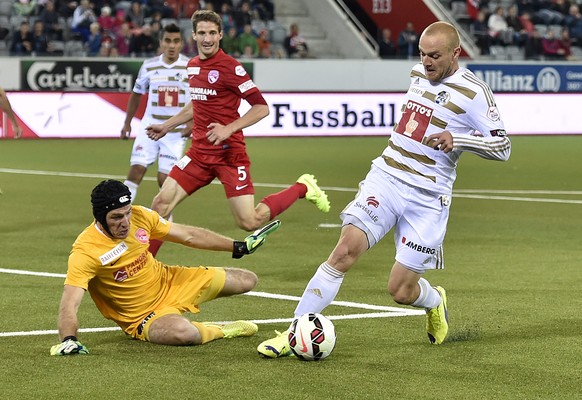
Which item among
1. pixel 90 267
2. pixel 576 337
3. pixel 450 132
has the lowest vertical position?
pixel 576 337

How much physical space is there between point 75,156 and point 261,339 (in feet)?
51.6

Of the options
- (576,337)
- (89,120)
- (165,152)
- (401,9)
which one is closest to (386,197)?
(576,337)

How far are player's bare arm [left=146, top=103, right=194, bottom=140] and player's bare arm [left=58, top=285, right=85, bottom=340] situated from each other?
12.7 ft

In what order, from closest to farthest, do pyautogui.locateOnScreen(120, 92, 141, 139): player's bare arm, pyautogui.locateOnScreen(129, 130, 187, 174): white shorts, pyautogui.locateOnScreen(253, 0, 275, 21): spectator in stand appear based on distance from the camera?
pyautogui.locateOnScreen(129, 130, 187, 174): white shorts, pyautogui.locateOnScreen(120, 92, 141, 139): player's bare arm, pyautogui.locateOnScreen(253, 0, 275, 21): spectator in stand

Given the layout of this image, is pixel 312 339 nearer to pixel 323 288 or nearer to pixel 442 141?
pixel 323 288

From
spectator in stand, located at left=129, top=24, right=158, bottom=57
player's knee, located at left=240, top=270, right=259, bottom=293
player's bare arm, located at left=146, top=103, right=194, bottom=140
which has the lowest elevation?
spectator in stand, located at left=129, top=24, right=158, bottom=57

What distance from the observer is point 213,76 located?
1077cm

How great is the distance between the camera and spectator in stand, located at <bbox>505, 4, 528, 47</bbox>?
3591 centimetres

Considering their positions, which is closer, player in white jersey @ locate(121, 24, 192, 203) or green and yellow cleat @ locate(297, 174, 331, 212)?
green and yellow cleat @ locate(297, 174, 331, 212)

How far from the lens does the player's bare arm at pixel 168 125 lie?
11.2m

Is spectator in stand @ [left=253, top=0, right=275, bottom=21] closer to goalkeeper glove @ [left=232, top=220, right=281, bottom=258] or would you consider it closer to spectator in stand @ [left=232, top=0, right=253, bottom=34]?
spectator in stand @ [left=232, top=0, right=253, bottom=34]

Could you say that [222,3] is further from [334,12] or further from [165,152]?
[165,152]

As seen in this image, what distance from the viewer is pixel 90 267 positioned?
7.60 m

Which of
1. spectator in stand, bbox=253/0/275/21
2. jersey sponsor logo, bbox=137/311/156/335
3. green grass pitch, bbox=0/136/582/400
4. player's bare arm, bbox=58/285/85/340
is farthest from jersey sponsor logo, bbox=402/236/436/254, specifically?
spectator in stand, bbox=253/0/275/21
